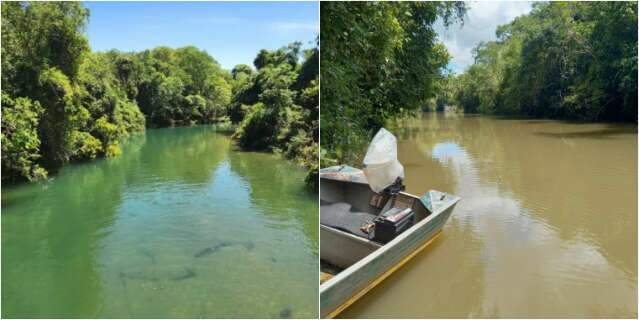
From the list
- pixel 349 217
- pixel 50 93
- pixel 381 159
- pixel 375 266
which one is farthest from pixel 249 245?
pixel 50 93

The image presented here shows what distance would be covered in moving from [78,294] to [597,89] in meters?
17.5

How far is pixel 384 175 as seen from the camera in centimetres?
368

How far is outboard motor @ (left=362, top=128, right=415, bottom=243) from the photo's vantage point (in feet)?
11.3

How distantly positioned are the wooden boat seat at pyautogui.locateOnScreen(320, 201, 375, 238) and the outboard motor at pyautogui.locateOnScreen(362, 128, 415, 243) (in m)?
0.11

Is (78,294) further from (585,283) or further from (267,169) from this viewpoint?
(267,169)

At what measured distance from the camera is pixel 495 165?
891cm

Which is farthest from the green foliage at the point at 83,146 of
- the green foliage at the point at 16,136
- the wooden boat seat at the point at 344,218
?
the wooden boat seat at the point at 344,218

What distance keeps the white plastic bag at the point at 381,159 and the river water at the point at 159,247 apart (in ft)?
4.85

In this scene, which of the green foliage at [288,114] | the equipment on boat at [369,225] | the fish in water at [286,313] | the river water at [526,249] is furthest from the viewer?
the green foliage at [288,114]

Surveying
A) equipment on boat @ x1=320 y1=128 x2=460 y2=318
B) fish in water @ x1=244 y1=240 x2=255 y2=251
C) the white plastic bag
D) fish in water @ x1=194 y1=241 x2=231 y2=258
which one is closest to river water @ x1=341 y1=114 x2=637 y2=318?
equipment on boat @ x1=320 y1=128 x2=460 y2=318

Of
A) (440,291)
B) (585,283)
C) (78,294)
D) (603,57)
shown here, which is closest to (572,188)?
(585,283)

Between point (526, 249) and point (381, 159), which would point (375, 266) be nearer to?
point (381, 159)

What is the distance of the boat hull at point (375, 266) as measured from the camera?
8.57ft

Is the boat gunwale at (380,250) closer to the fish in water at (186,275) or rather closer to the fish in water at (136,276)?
the fish in water at (186,275)
